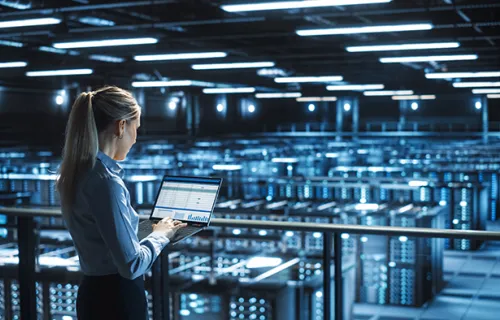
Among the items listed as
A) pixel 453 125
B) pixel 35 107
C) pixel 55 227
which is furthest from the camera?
pixel 453 125

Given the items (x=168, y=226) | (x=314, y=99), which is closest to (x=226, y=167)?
(x=168, y=226)

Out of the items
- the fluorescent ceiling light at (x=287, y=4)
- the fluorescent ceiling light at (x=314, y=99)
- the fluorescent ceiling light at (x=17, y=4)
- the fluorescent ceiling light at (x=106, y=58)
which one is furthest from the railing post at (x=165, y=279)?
the fluorescent ceiling light at (x=314, y=99)

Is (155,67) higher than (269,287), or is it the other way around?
(155,67)

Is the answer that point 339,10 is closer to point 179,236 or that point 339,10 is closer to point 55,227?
point 55,227

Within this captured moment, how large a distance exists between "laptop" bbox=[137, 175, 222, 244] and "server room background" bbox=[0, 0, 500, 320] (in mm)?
458

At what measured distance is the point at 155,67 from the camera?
57.8 ft

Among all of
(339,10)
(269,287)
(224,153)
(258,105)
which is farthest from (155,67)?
(258,105)

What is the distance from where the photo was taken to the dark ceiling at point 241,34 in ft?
30.0

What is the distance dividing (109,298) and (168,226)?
27cm

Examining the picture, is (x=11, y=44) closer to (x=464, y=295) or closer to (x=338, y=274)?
(x=464, y=295)

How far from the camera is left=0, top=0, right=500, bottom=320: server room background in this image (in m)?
3.14

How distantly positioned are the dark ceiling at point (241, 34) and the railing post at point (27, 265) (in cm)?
472

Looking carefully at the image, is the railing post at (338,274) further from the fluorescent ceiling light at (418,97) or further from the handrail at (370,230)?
the fluorescent ceiling light at (418,97)

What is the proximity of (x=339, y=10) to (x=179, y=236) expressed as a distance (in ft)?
27.2
